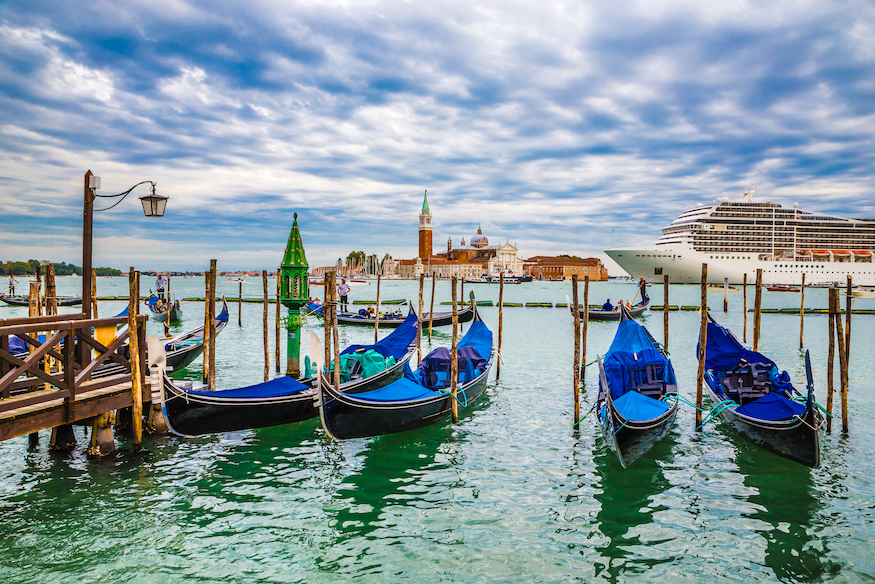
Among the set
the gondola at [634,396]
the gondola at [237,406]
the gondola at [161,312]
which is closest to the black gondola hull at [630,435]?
the gondola at [634,396]

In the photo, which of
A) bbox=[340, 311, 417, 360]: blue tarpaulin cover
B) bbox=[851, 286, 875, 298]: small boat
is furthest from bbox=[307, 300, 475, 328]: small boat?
A: bbox=[851, 286, 875, 298]: small boat

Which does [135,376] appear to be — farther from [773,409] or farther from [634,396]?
[773,409]

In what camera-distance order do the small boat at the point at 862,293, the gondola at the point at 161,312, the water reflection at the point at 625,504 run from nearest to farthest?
the water reflection at the point at 625,504, the gondola at the point at 161,312, the small boat at the point at 862,293

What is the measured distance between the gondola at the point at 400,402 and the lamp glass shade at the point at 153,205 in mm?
2800

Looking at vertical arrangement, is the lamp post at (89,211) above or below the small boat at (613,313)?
above

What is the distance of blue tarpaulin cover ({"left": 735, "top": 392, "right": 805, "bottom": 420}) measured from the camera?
20.4 feet

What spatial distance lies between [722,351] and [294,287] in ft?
25.5

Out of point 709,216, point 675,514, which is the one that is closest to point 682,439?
point 675,514

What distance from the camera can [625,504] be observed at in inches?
209

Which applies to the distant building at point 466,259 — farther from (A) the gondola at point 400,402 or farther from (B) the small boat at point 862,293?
(A) the gondola at point 400,402

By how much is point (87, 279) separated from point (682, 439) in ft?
25.2

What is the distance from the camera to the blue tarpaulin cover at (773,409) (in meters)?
6.21

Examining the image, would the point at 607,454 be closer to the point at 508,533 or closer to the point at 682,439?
the point at 682,439

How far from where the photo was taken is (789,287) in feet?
185
